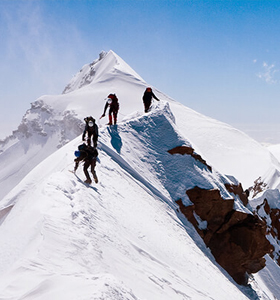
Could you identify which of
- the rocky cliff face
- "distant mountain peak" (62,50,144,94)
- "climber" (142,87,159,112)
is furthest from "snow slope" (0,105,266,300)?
"distant mountain peak" (62,50,144,94)

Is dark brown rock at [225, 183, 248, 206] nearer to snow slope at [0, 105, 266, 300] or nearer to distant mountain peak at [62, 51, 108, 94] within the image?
snow slope at [0, 105, 266, 300]

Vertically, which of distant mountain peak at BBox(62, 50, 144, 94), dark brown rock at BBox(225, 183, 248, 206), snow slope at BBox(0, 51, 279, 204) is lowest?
dark brown rock at BBox(225, 183, 248, 206)

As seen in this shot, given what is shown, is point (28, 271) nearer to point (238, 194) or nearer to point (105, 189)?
point (105, 189)

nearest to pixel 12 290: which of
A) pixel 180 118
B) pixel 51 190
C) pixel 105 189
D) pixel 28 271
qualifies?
pixel 28 271

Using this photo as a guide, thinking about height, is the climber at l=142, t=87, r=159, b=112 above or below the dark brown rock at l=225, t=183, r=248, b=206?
above

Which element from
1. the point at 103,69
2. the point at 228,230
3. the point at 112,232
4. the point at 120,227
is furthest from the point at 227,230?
the point at 103,69

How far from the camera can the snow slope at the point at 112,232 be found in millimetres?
4027

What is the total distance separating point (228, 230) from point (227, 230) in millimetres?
71

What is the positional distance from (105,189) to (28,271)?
5.49 metres

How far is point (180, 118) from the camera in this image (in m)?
42.8

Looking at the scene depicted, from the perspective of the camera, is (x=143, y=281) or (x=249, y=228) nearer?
(x=143, y=281)

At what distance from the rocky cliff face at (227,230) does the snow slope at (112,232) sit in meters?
0.72

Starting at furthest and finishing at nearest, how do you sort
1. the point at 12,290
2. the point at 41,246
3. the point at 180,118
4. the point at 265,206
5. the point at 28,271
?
the point at 180,118, the point at 265,206, the point at 41,246, the point at 28,271, the point at 12,290

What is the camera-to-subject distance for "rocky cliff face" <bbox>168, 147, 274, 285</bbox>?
13.5 meters
